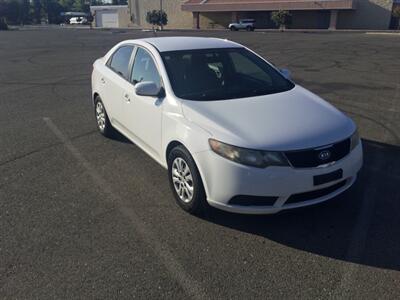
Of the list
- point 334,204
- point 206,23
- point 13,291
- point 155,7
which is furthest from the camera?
point 155,7

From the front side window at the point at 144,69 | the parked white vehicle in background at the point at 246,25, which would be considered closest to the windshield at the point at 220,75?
the front side window at the point at 144,69

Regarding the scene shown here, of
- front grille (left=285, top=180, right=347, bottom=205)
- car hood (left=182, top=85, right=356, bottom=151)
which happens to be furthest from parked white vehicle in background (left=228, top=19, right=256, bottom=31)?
front grille (left=285, top=180, right=347, bottom=205)

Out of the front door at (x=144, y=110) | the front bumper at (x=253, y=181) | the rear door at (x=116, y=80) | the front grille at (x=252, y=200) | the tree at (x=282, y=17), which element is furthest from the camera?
the tree at (x=282, y=17)

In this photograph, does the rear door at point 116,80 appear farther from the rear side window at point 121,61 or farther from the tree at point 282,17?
the tree at point 282,17

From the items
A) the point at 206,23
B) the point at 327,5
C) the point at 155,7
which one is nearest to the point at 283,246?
the point at 327,5

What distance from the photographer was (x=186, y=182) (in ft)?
11.3

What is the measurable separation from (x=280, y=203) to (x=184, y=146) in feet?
3.35

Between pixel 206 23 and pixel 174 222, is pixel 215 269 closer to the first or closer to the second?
pixel 174 222

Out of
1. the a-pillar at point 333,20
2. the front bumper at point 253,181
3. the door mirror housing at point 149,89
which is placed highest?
the a-pillar at point 333,20

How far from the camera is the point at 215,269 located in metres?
2.84

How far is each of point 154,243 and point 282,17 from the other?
50.1 metres

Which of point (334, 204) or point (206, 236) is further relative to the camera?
point (334, 204)

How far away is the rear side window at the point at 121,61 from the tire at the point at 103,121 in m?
0.69

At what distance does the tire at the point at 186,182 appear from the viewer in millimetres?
3277
